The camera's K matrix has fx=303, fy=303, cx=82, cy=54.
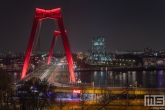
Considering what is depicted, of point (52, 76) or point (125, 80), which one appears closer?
point (52, 76)

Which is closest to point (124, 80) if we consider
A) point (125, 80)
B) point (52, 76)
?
point (125, 80)

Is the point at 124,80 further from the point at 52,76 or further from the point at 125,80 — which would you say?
the point at 52,76

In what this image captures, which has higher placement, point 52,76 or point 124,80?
point 52,76

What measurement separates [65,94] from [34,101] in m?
5.98

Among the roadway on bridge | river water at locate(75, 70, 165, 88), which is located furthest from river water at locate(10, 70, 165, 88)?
the roadway on bridge

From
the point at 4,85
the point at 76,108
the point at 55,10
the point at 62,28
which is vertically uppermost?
the point at 55,10

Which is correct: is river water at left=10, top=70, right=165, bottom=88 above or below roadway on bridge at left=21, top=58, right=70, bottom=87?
below

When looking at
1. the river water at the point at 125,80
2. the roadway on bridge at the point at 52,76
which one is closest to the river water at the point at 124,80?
the river water at the point at 125,80

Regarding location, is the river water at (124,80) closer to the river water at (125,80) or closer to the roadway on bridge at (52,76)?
the river water at (125,80)

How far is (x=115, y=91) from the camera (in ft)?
41.1

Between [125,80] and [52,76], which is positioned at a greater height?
[52,76]

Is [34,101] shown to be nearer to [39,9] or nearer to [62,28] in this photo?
[62,28]

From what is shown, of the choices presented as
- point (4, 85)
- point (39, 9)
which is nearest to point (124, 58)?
point (39, 9)

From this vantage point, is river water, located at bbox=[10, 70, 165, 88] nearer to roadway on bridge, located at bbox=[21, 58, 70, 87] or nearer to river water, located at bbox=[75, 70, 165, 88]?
river water, located at bbox=[75, 70, 165, 88]
